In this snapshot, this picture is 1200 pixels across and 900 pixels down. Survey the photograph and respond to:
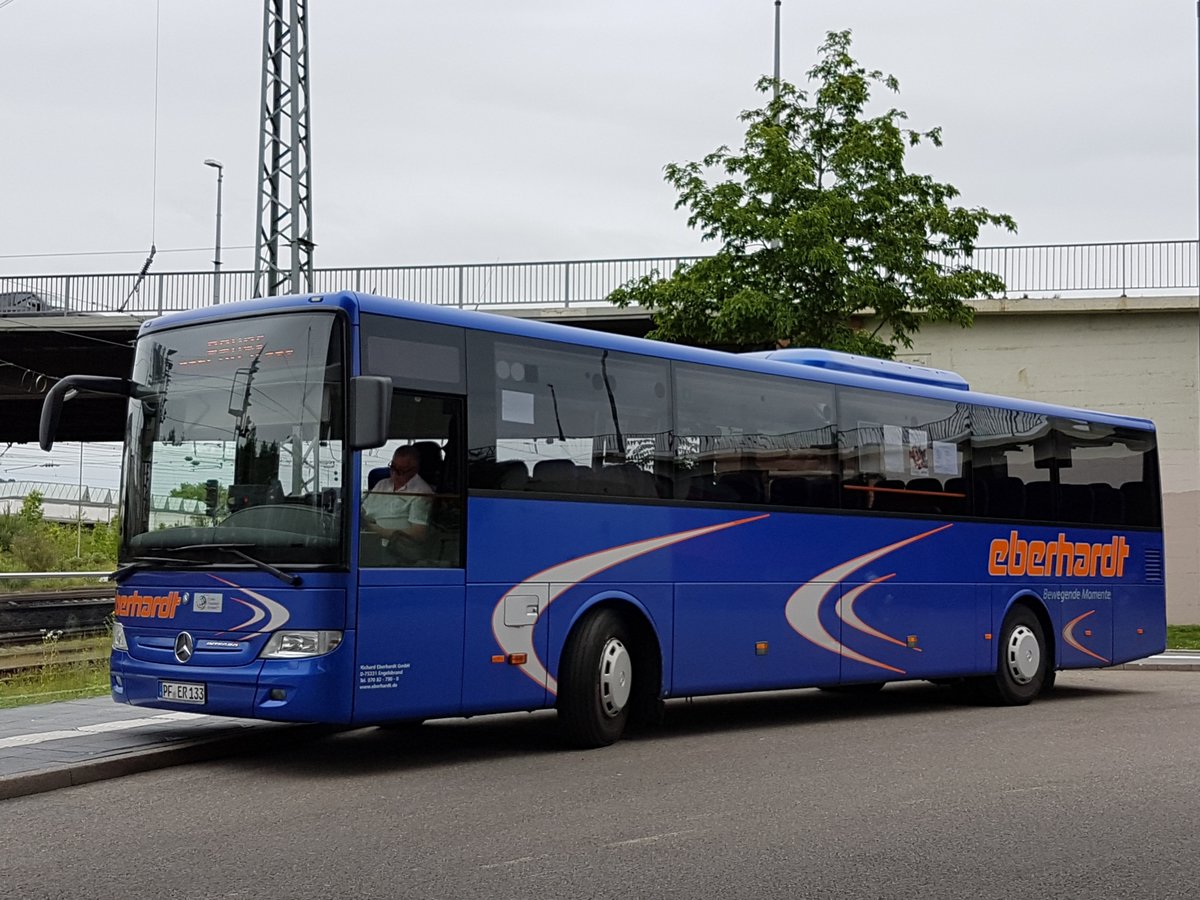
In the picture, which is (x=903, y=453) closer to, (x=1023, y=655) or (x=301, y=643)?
(x=1023, y=655)

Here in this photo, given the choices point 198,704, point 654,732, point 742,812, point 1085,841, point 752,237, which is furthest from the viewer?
point 752,237

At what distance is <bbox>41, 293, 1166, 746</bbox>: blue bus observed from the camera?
10242mm

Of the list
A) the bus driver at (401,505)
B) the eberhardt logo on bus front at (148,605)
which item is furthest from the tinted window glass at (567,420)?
the eberhardt logo on bus front at (148,605)

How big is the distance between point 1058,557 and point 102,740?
34.0 ft

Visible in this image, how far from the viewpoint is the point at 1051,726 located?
1385 centimetres

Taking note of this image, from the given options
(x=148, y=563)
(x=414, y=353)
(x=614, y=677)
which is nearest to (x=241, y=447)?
(x=148, y=563)

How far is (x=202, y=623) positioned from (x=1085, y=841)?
18.7 feet

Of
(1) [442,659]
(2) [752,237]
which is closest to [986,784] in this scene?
(1) [442,659]

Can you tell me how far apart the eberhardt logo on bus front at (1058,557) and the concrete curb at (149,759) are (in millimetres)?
7463

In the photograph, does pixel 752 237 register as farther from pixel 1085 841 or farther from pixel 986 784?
pixel 1085 841

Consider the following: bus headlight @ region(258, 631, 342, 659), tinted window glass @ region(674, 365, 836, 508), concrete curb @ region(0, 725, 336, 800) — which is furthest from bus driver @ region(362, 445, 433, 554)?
tinted window glass @ region(674, 365, 836, 508)

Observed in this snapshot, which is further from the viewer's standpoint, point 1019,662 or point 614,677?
point 1019,662

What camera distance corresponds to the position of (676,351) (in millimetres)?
12914

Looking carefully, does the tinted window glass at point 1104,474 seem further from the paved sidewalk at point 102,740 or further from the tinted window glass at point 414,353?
the paved sidewalk at point 102,740
